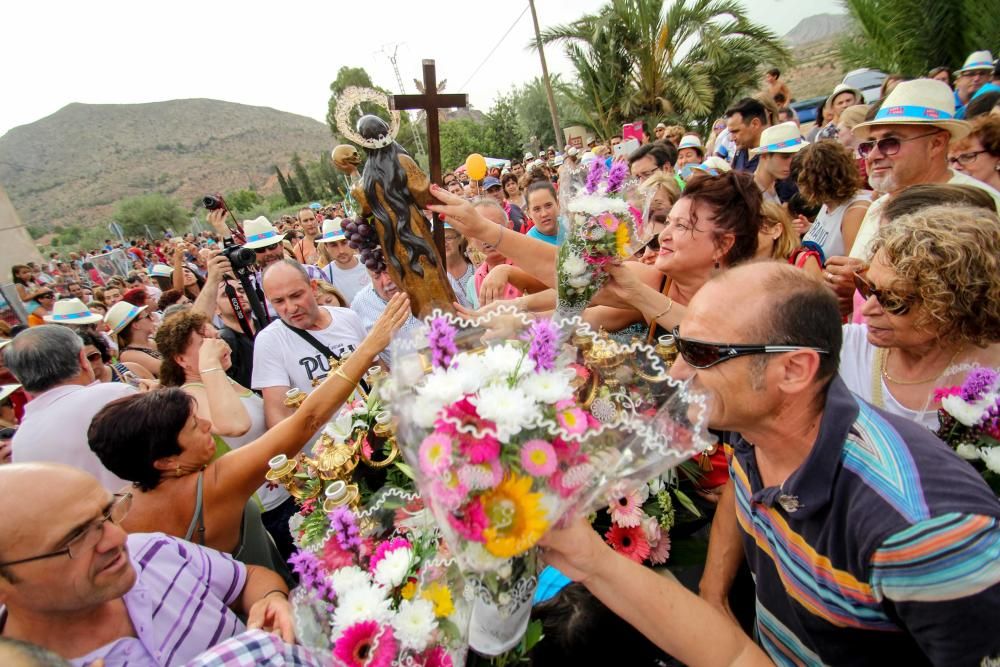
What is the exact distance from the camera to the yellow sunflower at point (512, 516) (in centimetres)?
102

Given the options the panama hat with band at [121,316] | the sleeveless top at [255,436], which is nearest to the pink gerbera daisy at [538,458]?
the sleeveless top at [255,436]

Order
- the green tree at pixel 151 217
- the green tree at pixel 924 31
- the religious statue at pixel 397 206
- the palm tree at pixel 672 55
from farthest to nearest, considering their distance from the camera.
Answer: the green tree at pixel 151 217, the palm tree at pixel 672 55, the green tree at pixel 924 31, the religious statue at pixel 397 206

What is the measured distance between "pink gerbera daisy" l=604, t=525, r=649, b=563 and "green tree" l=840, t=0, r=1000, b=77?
14081 mm

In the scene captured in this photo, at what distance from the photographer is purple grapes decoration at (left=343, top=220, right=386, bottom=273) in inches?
102

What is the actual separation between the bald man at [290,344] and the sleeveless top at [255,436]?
5cm

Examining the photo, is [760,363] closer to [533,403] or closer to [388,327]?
[533,403]

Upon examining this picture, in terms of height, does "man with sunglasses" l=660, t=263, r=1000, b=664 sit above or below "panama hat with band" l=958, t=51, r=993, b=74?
below

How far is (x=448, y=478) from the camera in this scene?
1.01 m

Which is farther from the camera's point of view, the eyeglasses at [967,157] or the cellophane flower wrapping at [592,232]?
the eyeglasses at [967,157]

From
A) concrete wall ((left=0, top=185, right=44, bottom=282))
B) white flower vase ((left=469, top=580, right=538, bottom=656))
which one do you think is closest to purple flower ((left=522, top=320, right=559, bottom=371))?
white flower vase ((left=469, top=580, right=538, bottom=656))

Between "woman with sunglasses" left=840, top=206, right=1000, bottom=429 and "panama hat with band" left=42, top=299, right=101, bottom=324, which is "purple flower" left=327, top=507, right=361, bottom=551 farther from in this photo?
"panama hat with band" left=42, top=299, right=101, bottom=324

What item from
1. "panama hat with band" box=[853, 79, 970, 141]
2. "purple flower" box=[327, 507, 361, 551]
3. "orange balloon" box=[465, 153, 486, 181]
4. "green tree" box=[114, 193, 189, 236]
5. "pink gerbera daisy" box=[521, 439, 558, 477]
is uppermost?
"panama hat with band" box=[853, 79, 970, 141]

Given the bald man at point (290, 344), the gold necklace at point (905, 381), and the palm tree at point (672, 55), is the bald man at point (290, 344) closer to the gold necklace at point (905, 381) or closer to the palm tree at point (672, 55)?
the gold necklace at point (905, 381)

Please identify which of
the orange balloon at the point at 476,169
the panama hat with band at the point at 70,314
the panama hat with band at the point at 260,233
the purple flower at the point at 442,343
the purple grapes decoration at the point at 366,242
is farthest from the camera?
the panama hat with band at the point at 260,233
